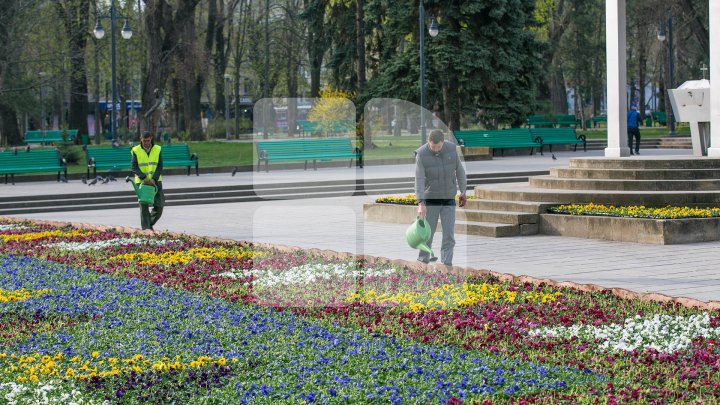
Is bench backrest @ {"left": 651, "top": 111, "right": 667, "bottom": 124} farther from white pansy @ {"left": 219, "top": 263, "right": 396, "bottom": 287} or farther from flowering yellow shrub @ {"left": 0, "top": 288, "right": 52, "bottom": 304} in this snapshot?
flowering yellow shrub @ {"left": 0, "top": 288, "right": 52, "bottom": 304}

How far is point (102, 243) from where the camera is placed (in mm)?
14688

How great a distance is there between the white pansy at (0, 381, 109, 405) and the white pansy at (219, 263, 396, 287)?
4.20m

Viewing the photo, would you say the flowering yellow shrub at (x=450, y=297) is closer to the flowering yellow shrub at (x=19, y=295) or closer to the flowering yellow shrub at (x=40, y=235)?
the flowering yellow shrub at (x=19, y=295)

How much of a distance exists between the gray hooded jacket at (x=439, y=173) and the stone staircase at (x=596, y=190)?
3821mm

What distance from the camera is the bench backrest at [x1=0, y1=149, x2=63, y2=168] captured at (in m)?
27.5

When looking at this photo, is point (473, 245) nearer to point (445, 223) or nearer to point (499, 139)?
point (445, 223)

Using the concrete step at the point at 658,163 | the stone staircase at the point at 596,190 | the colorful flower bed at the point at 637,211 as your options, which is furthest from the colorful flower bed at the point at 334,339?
the concrete step at the point at 658,163

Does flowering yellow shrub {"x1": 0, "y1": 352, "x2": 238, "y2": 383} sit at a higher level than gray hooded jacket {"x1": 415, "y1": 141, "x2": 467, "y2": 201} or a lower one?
lower

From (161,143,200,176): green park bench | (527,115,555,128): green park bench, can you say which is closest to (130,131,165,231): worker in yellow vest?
(161,143,200,176): green park bench

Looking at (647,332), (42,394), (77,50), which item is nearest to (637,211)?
(647,332)

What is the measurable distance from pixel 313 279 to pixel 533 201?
6.12 m

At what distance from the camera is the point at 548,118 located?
153 feet

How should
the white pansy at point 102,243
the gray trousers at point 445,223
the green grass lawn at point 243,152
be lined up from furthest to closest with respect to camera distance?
the green grass lawn at point 243,152, the white pansy at point 102,243, the gray trousers at point 445,223

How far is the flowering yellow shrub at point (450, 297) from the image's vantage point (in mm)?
9516
